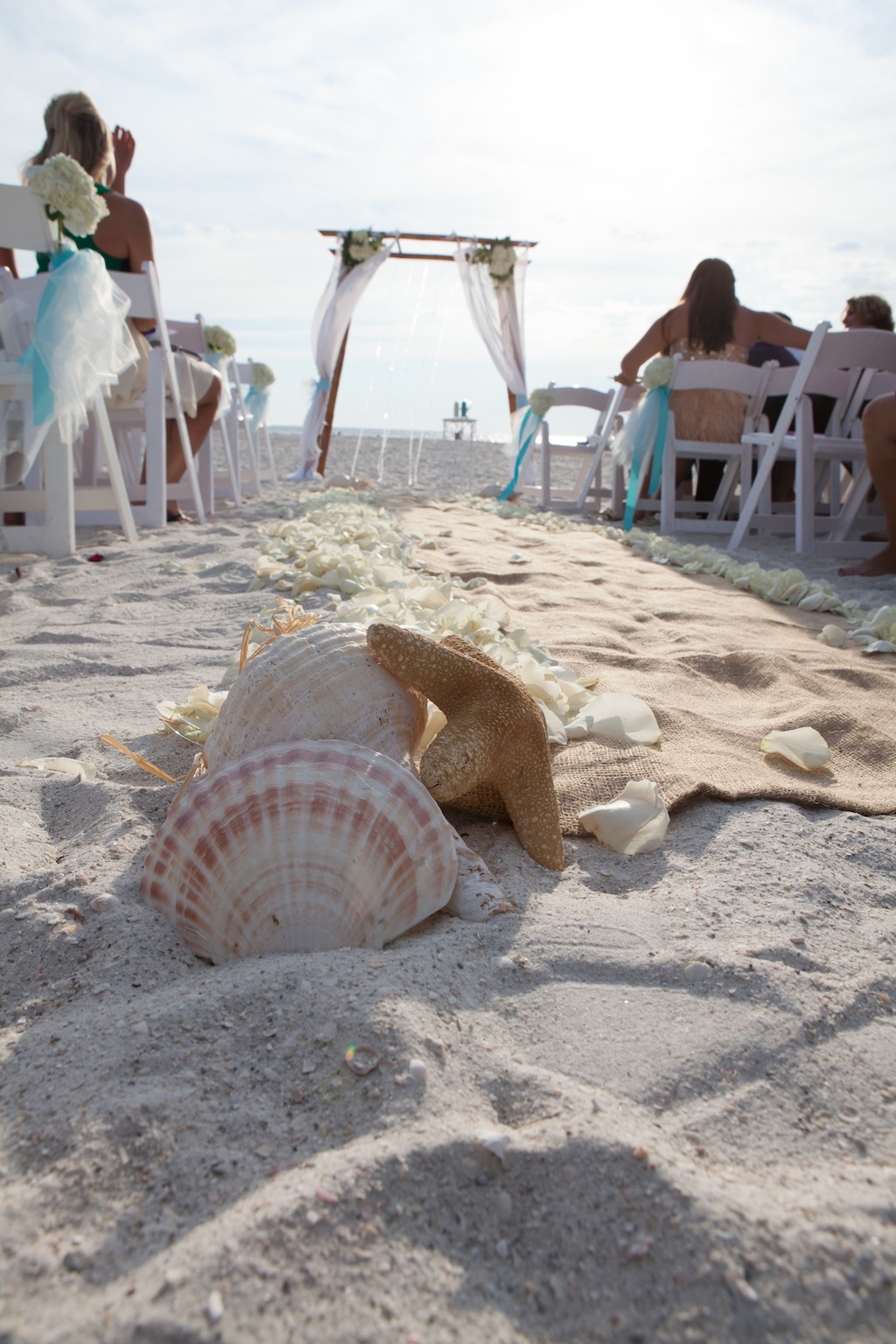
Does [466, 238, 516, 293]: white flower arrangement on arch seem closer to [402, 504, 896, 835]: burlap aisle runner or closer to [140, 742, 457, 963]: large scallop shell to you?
[402, 504, 896, 835]: burlap aisle runner

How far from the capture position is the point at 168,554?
429cm

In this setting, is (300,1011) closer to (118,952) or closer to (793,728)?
(118,952)

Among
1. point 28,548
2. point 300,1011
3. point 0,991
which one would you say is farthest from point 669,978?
point 28,548

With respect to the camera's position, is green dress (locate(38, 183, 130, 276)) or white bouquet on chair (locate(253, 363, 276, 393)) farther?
white bouquet on chair (locate(253, 363, 276, 393))

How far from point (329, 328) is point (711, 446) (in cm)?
699

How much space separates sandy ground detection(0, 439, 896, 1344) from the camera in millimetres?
679

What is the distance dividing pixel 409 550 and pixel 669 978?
133 inches

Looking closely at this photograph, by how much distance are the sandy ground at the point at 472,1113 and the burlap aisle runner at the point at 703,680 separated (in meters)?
0.29

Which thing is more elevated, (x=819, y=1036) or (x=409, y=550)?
(x=409, y=550)

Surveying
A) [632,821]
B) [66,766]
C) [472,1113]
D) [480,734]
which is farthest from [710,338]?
[472,1113]

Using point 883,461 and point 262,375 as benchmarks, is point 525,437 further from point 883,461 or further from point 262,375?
point 883,461

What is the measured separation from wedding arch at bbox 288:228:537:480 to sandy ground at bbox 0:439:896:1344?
10.9 m

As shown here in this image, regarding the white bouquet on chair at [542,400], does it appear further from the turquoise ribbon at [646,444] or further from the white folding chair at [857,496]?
the white folding chair at [857,496]

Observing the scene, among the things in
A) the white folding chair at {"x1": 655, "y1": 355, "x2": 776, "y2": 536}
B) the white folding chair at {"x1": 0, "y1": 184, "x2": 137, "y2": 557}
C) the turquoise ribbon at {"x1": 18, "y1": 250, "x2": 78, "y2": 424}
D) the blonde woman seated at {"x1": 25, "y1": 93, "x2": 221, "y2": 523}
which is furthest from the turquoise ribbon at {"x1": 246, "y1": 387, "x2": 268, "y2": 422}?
the turquoise ribbon at {"x1": 18, "y1": 250, "x2": 78, "y2": 424}
